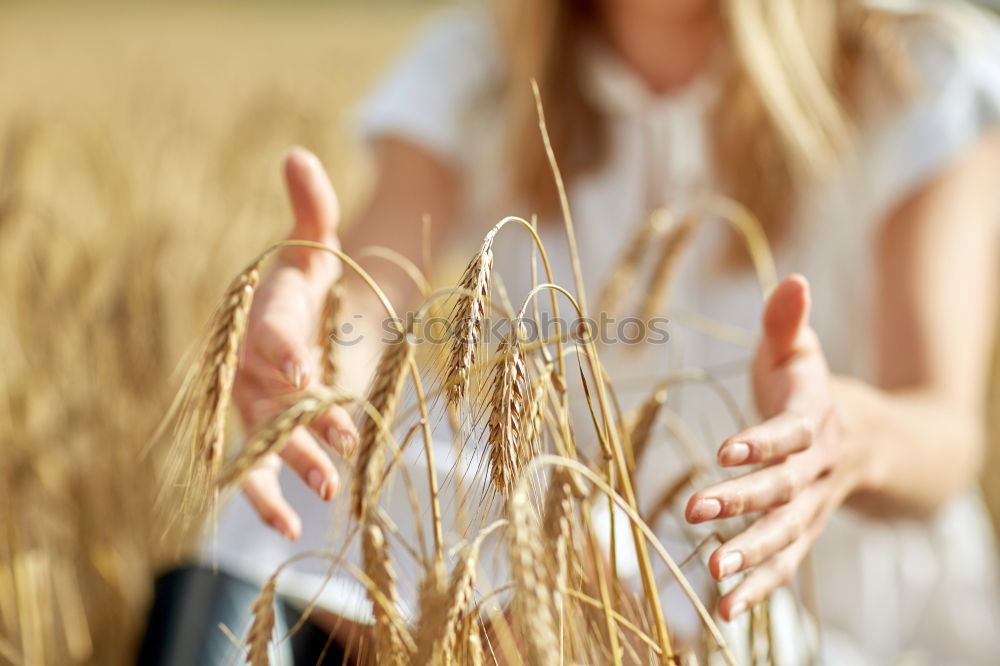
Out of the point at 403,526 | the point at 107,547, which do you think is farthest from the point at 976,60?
the point at 107,547

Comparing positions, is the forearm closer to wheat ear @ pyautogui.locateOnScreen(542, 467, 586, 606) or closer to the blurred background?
wheat ear @ pyautogui.locateOnScreen(542, 467, 586, 606)

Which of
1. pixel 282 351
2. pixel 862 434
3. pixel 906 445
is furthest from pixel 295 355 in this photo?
pixel 906 445

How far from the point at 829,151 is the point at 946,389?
32 cm

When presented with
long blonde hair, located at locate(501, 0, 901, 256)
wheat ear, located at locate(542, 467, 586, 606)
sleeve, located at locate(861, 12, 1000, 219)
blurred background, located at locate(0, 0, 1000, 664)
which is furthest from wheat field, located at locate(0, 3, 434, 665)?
sleeve, located at locate(861, 12, 1000, 219)

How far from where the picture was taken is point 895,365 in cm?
89

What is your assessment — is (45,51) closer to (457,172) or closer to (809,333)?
(457,172)

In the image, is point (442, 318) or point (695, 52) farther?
point (695, 52)

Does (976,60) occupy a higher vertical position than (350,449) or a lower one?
higher

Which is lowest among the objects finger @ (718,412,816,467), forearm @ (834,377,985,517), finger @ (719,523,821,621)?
forearm @ (834,377,985,517)

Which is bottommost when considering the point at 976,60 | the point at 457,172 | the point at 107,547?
the point at 107,547

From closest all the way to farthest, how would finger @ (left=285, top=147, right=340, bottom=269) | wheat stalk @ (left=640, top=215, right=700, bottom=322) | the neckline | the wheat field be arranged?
finger @ (left=285, top=147, right=340, bottom=269), wheat stalk @ (left=640, top=215, right=700, bottom=322), the wheat field, the neckline

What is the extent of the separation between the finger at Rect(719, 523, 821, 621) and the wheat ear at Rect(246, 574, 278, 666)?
0.21 metres

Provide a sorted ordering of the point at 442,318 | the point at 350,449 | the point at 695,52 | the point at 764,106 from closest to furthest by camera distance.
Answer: the point at 350,449
the point at 442,318
the point at 764,106
the point at 695,52

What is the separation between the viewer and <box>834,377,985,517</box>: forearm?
1.82 feet
